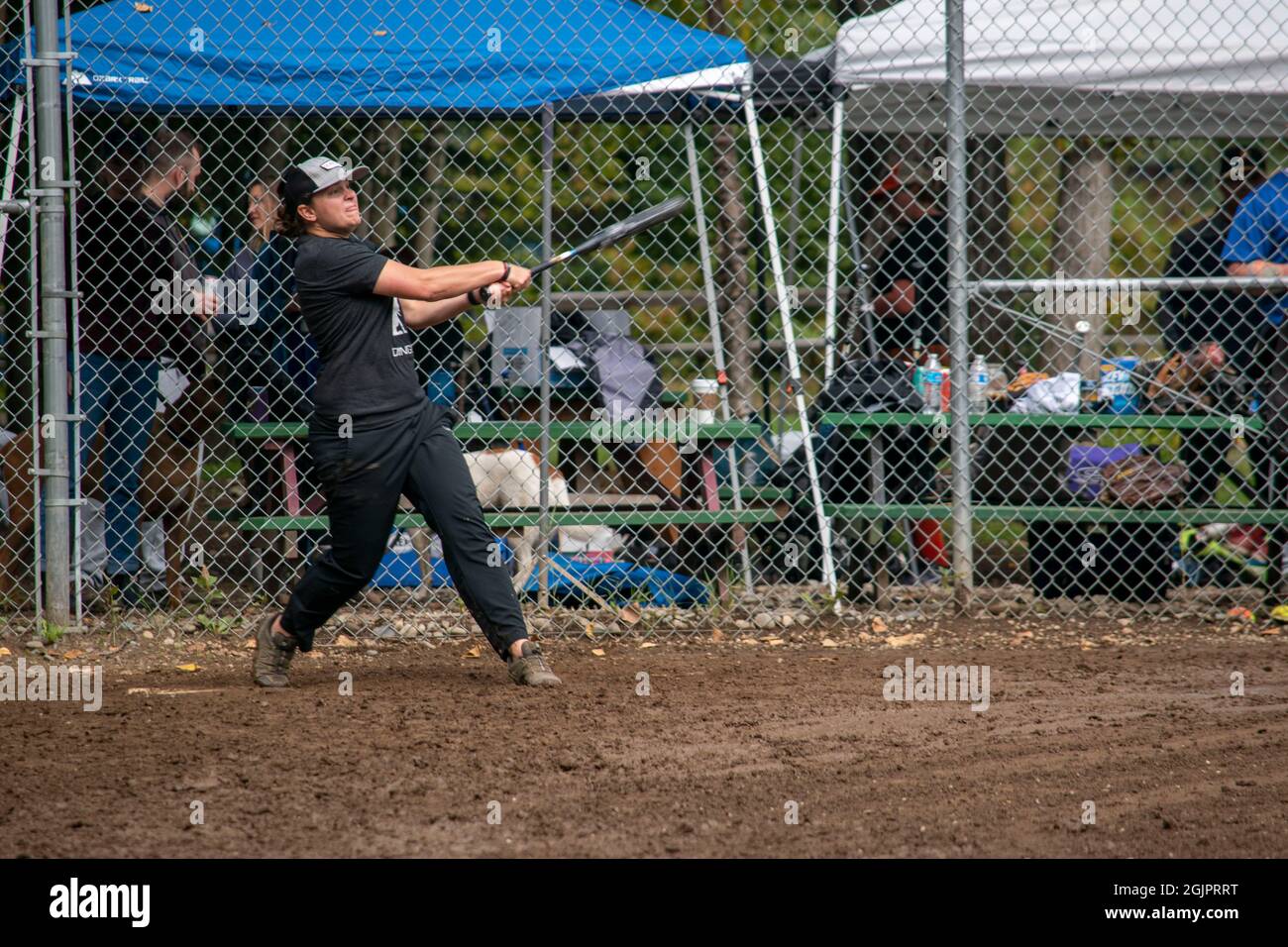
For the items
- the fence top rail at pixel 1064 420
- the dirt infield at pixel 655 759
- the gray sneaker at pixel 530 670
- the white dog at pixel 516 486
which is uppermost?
the fence top rail at pixel 1064 420

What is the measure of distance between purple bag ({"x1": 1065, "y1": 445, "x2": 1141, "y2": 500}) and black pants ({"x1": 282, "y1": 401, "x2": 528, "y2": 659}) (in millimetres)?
3564

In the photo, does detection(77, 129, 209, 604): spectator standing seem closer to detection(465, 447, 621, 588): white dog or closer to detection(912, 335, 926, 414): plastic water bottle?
detection(465, 447, 621, 588): white dog

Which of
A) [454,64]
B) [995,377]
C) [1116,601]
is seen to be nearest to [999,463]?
[995,377]

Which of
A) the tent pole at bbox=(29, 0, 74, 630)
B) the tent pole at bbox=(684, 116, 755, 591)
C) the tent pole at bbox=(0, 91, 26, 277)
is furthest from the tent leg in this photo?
the tent pole at bbox=(0, 91, 26, 277)

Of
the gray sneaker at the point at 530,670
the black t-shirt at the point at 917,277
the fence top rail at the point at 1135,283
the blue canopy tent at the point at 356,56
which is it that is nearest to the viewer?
the gray sneaker at the point at 530,670

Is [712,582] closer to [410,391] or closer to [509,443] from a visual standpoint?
[509,443]

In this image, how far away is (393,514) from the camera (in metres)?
5.37

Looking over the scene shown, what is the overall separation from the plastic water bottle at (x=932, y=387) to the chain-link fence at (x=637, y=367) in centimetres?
2

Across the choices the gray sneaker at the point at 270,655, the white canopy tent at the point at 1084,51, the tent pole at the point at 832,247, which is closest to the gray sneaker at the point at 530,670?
the gray sneaker at the point at 270,655

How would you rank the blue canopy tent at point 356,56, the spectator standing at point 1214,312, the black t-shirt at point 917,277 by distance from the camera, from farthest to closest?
1. the black t-shirt at point 917,277
2. the spectator standing at point 1214,312
3. the blue canopy tent at point 356,56

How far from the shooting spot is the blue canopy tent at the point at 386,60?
678 centimetres

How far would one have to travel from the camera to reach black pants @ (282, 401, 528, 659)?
5281 mm

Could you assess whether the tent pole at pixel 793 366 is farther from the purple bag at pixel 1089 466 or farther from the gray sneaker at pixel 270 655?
the gray sneaker at pixel 270 655

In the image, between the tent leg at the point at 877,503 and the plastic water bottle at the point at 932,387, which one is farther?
the plastic water bottle at the point at 932,387
